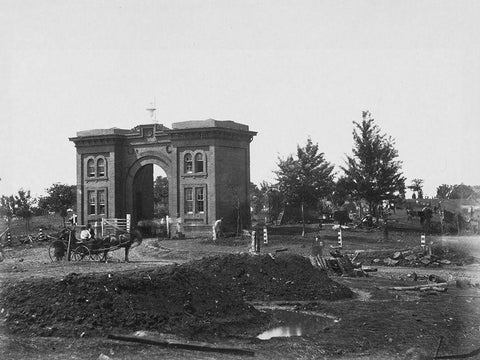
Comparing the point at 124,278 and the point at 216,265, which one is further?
the point at 216,265

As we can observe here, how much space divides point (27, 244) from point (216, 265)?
82.7 ft

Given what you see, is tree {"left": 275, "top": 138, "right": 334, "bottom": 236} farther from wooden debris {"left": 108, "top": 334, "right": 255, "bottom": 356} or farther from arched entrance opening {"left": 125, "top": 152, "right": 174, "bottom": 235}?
wooden debris {"left": 108, "top": 334, "right": 255, "bottom": 356}

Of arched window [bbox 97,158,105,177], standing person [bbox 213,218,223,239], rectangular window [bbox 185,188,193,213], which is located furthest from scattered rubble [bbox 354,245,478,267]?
arched window [bbox 97,158,105,177]

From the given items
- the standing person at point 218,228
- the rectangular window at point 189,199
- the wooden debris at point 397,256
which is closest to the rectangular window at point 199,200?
the rectangular window at point 189,199

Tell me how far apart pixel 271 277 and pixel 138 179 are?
97.5 ft

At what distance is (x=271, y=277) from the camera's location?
18.2 m

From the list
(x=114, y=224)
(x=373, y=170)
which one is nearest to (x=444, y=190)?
(x=373, y=170)

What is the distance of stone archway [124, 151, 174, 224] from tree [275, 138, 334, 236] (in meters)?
8.13

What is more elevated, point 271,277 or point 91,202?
point 91,202

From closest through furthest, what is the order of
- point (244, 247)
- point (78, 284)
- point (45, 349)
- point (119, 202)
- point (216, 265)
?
point (45, 349)
point (78, 284)
point (216, 265)
point (244, 247)
point (119, 202)

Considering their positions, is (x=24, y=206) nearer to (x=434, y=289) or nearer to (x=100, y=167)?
(x=100, y=167)

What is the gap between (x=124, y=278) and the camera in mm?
13641

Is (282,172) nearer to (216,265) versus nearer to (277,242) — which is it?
(277,242)

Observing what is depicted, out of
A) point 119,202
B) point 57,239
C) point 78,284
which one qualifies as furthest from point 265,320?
point 119,202
